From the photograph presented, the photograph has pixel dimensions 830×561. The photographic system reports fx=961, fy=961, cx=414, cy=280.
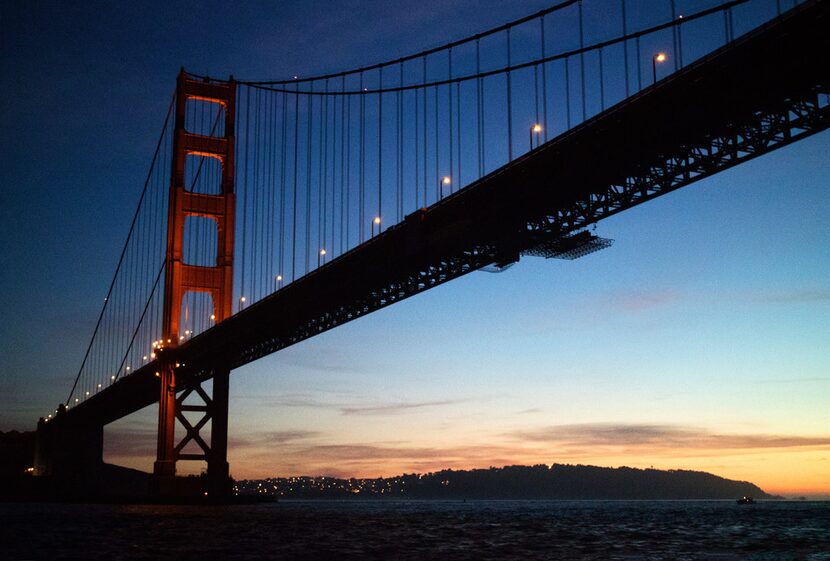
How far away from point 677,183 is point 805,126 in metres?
4.29

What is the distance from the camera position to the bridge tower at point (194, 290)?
59000mm

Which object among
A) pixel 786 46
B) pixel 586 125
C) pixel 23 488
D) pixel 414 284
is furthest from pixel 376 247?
pixel 23 488

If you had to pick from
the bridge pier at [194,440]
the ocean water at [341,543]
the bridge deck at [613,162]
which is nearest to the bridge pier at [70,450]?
the bridge pier at [194,440]

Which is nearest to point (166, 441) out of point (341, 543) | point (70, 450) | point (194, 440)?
point (194, 440)

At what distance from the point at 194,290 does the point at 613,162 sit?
3847 centimetres

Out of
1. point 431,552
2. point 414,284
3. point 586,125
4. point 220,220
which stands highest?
point 220,220

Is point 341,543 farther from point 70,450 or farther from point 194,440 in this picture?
point 70,450

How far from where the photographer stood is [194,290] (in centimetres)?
6103

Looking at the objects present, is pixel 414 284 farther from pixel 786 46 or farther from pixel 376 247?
pixel 786 46

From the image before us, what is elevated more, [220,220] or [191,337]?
[220,220]

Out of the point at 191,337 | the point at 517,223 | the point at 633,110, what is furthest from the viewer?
the point at 191,337

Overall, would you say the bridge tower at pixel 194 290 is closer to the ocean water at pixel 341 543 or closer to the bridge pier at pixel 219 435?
the bridge pier at pixel 219 435

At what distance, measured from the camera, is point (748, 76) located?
24.2 m

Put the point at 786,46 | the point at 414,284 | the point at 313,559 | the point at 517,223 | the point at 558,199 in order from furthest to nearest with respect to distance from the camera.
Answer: the point at 414,284, the point at 517,223, the point at 558,199, the point at 313,559, the point at 786,46
